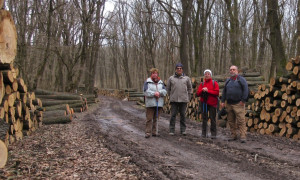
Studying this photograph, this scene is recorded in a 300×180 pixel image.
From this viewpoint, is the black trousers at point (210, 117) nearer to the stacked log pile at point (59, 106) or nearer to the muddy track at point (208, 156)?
the muddy track at point (208, 156)

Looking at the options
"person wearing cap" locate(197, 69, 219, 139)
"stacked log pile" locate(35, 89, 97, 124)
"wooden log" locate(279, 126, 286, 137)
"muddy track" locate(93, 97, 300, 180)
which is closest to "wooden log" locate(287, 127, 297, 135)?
"wooden log" locate(279, 126, 286, 137)

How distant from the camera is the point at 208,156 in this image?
5332mm

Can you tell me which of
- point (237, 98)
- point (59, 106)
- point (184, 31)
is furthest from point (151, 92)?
point (184, 31)

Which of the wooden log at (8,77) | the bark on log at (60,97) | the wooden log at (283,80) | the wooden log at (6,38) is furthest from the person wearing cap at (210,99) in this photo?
the bark on log at (60,97)

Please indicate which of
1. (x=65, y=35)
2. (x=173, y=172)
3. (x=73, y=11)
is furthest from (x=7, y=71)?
(x=65, y=35)

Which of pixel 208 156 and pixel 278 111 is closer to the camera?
pixel 208 156

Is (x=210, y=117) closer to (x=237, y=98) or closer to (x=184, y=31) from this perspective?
(x=237, y=98)

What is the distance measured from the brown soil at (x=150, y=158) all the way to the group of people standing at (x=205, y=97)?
1.60 ft

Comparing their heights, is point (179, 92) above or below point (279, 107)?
above

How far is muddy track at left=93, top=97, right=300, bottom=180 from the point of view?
13.9ft

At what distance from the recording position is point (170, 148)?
6016mm

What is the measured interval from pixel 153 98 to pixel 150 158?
269 centimetres

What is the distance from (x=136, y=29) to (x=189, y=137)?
3484cm

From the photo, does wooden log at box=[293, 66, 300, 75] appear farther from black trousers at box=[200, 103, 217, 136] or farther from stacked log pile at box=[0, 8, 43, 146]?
stacked log pile at box=[0, 8, 43, 146]
